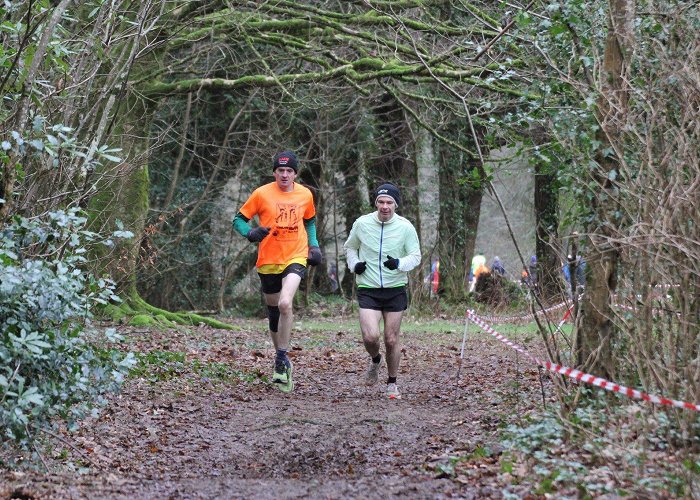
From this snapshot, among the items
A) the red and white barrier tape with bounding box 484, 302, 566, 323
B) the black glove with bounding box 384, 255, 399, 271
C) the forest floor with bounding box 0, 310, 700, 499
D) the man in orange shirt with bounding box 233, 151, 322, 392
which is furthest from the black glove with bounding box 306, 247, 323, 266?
the red and white barrier tape with bounding box 484, 302, 566, 323

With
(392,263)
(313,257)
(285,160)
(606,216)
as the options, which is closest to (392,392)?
(392,263)

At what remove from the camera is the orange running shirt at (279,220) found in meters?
10.4

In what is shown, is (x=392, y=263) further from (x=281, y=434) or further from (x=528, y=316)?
(x=528, y=316)

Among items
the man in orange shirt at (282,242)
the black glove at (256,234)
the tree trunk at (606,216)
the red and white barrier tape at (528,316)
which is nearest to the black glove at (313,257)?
the man in orange shirt at (282,242)

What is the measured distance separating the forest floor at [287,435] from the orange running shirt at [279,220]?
4.62 ft

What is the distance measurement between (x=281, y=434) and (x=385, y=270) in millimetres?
2514

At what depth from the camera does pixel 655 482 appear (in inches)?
203

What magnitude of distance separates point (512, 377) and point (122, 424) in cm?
466

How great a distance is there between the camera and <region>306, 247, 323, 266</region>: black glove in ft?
34.4

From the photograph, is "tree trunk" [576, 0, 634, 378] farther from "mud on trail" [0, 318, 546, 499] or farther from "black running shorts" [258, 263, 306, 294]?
"black running shorts" [258, 263, 306, 294]

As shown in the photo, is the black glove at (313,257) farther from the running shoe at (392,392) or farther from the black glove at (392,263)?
the running shoe at (392,392)

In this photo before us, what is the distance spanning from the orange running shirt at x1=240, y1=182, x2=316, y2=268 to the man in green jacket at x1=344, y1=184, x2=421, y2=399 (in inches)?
24.7

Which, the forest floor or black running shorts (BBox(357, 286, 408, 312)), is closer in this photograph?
the forest floor

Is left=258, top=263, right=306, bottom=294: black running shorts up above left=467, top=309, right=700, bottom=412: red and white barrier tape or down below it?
above
